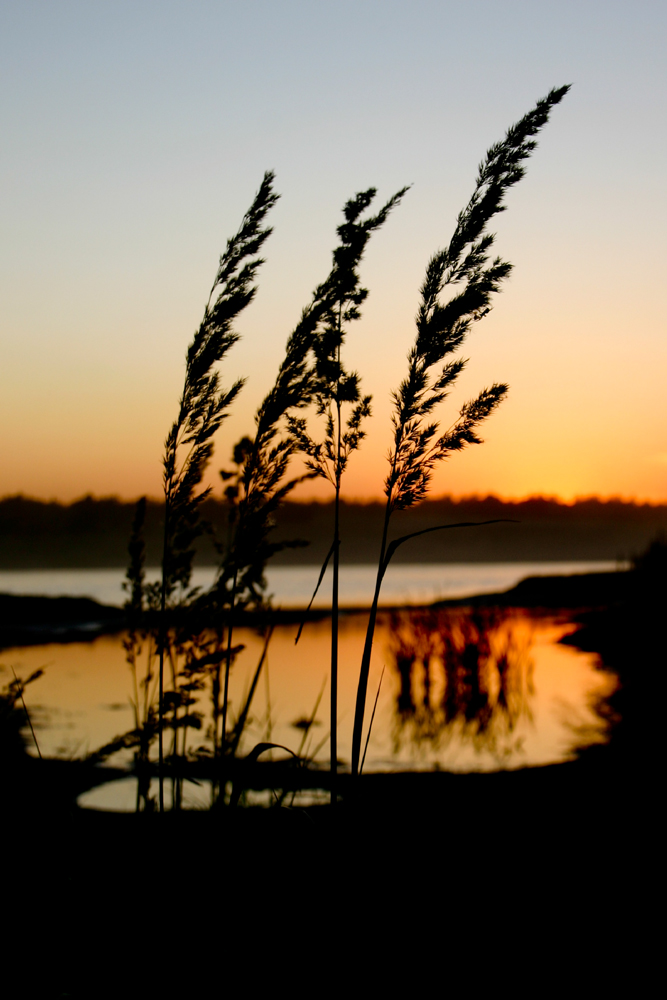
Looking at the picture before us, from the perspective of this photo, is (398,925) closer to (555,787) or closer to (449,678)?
(555,787)

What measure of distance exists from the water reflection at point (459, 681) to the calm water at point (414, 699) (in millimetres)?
17

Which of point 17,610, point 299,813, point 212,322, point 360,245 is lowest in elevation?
point 17,610

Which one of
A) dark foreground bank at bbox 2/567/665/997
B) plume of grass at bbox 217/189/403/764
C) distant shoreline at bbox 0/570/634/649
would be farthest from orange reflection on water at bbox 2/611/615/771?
plume of grass at bbox 217/189/403/764

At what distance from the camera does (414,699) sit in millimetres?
10438

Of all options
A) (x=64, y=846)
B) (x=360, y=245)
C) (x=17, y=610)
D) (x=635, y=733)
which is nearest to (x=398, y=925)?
(x=64, y=846)

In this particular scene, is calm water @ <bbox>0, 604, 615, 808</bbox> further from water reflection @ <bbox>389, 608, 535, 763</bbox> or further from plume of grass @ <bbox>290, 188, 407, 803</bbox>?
plume of grass @ <bbox>290, 188, 407, 803</bbox>

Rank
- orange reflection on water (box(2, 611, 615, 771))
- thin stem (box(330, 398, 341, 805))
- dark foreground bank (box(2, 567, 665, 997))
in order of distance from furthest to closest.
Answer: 1. orange reflection on water (box(2, 611, 615, 771))
2. thin stem (box(330, 398, 341, 805))
3. dark foreground bank (box(2, 567, 665, 997))

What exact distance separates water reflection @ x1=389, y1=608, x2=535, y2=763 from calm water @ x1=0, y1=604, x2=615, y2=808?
17mm

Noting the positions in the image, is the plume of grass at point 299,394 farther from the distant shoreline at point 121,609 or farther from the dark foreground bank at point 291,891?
the distant shoreline at point 121,609

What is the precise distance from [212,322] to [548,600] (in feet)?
97.1

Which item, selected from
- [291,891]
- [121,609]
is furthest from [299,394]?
[121,609]

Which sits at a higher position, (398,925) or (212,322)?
(212,322)

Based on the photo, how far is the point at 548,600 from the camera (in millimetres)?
30453

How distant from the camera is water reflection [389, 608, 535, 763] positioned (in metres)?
8.84
